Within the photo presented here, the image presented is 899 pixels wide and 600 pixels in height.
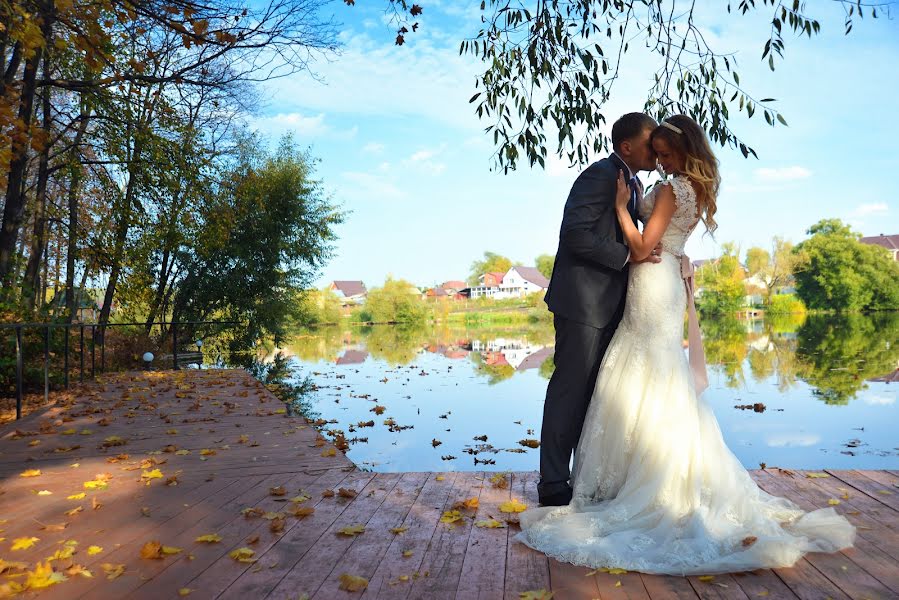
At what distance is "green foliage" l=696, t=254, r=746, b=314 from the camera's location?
52.8 m

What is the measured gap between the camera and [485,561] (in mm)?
2590

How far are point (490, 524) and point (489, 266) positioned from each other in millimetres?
101334

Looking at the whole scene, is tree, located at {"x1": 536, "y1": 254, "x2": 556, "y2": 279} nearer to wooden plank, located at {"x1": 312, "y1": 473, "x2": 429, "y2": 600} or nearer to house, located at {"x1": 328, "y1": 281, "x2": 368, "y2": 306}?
house, located at {"x1": 328, "y1": 281, "x2": 368, "y2": 306}

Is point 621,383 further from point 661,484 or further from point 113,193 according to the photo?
point 113,193

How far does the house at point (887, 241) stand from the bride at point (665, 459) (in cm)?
8230

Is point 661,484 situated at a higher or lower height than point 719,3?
lower

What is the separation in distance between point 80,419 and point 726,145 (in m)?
6.61

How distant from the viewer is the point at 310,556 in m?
2.70

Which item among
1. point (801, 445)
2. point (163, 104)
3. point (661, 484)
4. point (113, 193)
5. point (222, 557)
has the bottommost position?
point (801, 445)

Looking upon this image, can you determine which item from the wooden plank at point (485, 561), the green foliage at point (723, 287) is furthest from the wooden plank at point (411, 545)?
the green foliage at point (723, 287)

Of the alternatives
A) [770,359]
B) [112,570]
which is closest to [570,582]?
[112,570]

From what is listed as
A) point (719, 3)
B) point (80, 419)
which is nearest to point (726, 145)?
point (719, 3)

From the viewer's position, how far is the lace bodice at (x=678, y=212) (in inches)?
122

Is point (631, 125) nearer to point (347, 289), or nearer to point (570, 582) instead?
point (570, 582)
